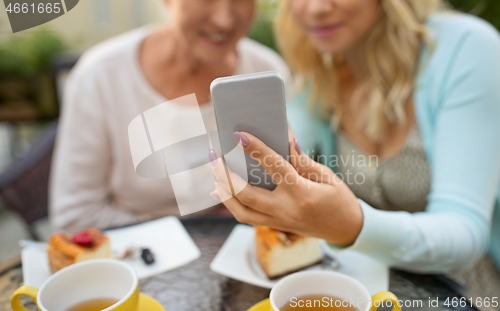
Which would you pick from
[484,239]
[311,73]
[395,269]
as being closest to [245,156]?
[395,269]

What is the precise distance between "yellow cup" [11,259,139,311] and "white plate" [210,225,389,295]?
0.16 metres

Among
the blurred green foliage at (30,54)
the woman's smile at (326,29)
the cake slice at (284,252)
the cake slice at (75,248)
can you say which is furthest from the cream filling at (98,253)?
the blurred green foliage at (30,54)

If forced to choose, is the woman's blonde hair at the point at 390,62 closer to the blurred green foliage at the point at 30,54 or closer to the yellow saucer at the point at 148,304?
the yellow saucer at the point at 148,304

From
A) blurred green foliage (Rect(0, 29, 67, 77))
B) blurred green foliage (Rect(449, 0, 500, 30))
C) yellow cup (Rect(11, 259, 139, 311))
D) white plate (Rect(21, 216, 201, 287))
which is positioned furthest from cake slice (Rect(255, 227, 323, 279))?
blurred green foliage (Rect(0, 29, 67, 77))

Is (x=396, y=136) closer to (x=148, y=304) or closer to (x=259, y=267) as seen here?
(x=259, y=267)

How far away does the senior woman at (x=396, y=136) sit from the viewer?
0.49m

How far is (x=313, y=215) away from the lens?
459mm

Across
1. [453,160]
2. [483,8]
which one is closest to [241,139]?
[453,160]

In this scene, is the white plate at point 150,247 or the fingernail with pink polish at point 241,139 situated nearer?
the fingernail with pink polish at point 241,139

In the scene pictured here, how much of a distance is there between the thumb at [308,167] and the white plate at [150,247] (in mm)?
302

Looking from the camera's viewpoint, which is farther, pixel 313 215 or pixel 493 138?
pixel 493 138

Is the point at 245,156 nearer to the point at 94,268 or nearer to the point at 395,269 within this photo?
the point at 94,268

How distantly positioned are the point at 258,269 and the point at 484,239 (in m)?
0.40

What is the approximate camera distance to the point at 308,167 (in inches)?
17.5
